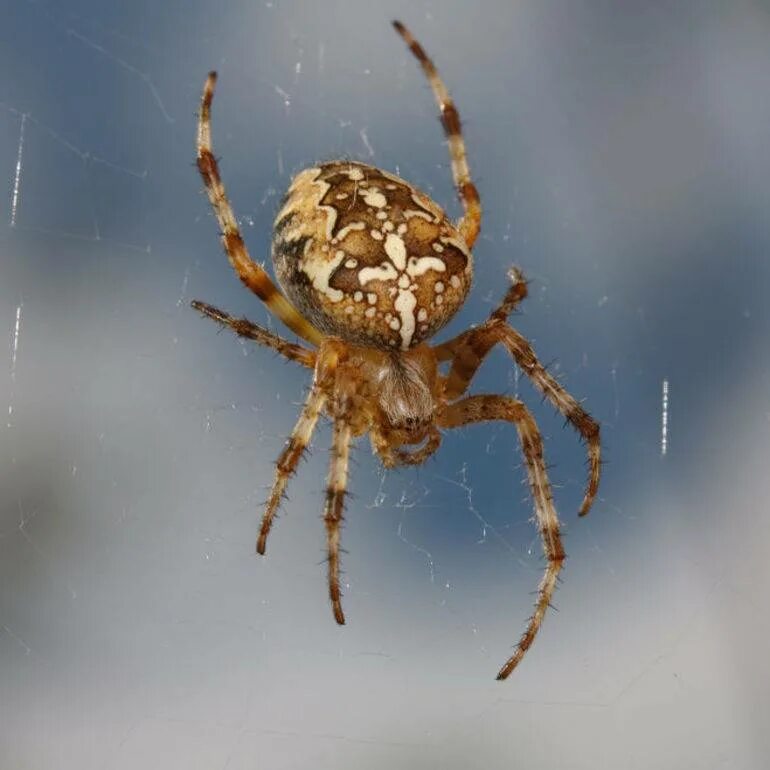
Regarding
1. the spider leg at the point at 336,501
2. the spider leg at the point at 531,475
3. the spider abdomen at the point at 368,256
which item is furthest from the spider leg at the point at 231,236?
the spider leg at the point at 531,475

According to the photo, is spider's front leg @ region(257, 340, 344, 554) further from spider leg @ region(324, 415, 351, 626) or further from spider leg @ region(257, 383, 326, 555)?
spider leg @ region(324, 415, 351, 626)

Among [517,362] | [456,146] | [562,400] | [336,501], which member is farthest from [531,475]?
[456,146]

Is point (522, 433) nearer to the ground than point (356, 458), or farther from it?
farther from it

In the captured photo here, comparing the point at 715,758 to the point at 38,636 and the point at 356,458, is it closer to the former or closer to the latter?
the point at 356,458

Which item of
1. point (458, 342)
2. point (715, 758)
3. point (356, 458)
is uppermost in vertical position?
point (458, 342)

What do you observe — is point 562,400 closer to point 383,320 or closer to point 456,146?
point 383,320

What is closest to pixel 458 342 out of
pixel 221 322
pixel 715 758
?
pixel 221 322
